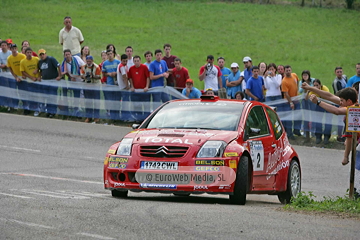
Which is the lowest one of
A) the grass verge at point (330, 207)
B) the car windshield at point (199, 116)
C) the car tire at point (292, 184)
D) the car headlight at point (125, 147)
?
the car tire at point (292, 184)

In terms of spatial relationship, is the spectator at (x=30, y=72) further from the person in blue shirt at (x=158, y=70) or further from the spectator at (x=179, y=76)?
the spectator at (x=179, y=76)

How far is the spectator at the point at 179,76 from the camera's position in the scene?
20875mm

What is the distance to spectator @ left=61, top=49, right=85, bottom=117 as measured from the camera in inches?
869

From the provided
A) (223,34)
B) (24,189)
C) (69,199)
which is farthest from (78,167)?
(223,34)

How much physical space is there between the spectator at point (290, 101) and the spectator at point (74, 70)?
624 cm

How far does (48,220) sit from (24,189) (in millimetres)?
3122

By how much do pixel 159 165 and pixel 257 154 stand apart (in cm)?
164

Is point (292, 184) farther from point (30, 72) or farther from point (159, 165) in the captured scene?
point (30, 72)

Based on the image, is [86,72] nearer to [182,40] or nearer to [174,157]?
[174,157]

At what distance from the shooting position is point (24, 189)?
1094cm

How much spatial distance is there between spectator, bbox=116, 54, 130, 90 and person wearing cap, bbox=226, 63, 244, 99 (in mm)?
2965

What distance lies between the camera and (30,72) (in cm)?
2266

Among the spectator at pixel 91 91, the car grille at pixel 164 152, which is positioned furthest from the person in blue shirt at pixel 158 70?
the car grille at pixel 164 152

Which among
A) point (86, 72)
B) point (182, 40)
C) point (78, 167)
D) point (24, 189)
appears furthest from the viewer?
point (182, 40)
